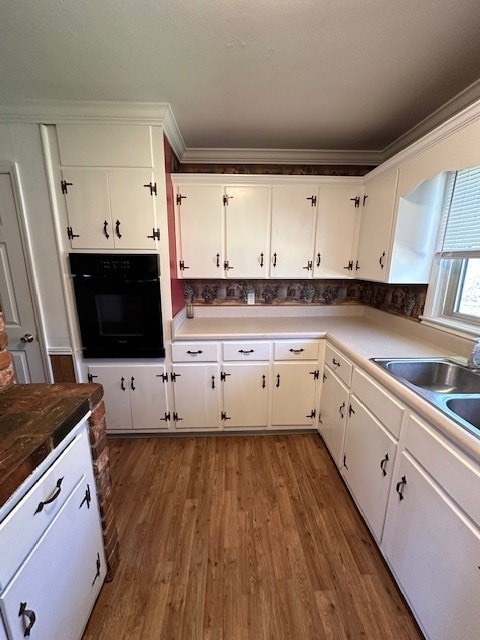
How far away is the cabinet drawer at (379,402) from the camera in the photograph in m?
1.25

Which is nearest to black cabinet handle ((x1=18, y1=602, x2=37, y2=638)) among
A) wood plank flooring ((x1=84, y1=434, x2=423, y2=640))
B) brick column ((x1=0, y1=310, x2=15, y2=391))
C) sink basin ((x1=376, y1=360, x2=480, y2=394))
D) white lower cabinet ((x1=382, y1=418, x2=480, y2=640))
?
wood plank flooring ((x1=84, y1=434, x2=423, y2=640))

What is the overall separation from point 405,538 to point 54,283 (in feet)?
8.42

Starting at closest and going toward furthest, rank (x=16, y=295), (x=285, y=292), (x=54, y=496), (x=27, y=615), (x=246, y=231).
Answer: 1. (x=27, y=615)
2. (x=54, y=496)
3. (x=16, y=295)
4. (x=246, y=231)
5. (x=285, y=292)

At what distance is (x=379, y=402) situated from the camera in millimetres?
1394

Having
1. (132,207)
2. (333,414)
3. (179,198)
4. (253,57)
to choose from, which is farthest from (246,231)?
(333,414)

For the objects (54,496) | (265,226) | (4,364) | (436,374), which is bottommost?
(54,496)

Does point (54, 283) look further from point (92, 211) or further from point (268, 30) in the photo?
point (268, 30)

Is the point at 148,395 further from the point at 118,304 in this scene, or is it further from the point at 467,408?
the point at 467,408

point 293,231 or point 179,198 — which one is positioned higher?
point 179,198

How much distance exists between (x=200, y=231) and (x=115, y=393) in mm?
1522

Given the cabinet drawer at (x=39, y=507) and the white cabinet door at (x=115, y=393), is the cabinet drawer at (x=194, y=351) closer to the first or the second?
the white cabinet door at (x=115, y=393)

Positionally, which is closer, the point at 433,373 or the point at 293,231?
the point at 433,373

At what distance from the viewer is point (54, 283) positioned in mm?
2006

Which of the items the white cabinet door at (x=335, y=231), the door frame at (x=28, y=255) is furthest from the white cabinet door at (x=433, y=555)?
the door frame at (x=28, y=255)
